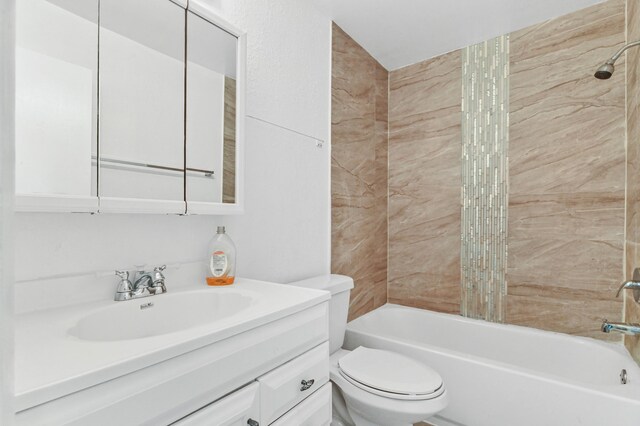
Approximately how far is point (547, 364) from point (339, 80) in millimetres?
2136

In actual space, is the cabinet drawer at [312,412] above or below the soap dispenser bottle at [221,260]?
below

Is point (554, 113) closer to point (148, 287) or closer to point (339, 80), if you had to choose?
point (339, 80)

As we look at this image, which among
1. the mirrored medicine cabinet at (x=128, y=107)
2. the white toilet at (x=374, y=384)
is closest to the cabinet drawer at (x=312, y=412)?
the white toilet at (x=374, y=384)

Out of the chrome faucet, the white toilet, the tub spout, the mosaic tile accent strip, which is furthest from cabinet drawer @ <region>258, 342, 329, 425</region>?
the mosaic tile accent strip

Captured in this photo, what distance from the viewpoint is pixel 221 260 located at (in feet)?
4.13

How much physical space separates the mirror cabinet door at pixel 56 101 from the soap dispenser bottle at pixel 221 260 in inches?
17.2

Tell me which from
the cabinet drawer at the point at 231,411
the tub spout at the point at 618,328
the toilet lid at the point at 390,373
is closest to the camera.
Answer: the cabinet drawer at the point at 231,411

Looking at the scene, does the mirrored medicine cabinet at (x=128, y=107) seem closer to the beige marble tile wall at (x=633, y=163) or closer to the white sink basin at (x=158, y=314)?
the white sink basin at (x=158, y=314)

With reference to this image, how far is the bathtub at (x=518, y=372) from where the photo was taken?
1383 mm

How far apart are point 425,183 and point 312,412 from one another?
1.94 metres

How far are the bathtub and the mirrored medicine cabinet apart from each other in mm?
1297

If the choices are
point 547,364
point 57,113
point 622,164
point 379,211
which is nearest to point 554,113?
point 622,164

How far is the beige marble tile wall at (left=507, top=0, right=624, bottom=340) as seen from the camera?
1938mm

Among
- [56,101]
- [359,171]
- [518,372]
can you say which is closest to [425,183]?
[359,171]
